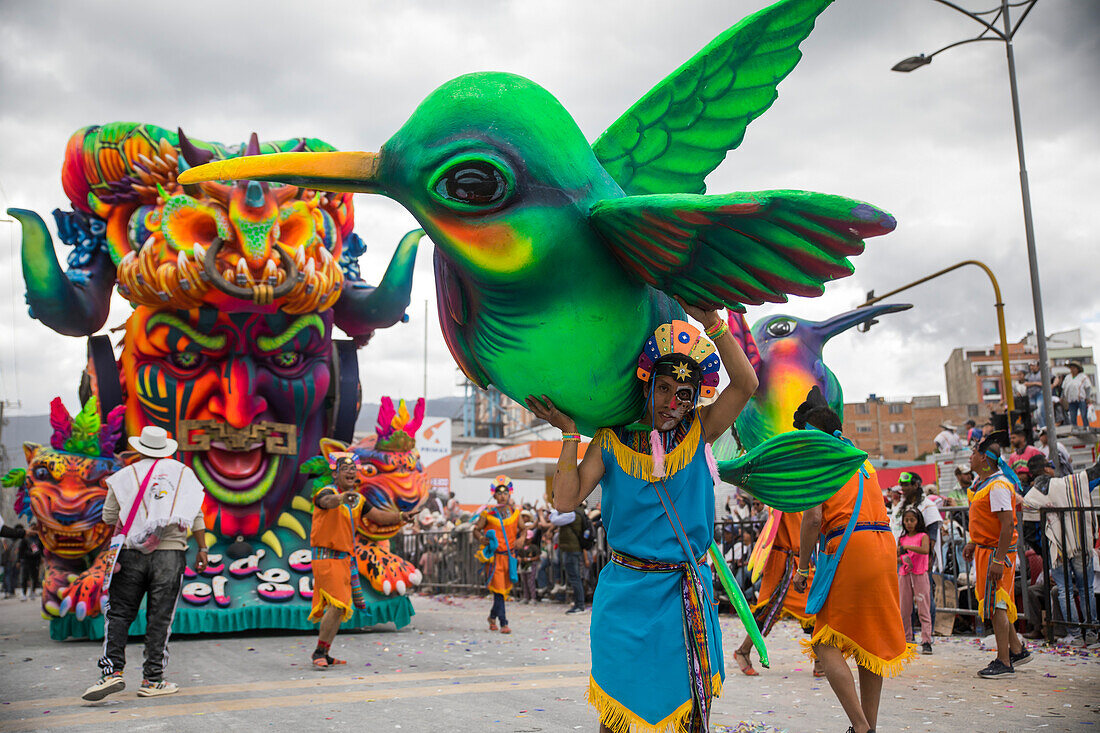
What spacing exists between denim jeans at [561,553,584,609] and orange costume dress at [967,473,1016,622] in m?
6.65

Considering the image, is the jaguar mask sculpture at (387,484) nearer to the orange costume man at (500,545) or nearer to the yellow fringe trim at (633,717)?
the orange costume man at (500,545)

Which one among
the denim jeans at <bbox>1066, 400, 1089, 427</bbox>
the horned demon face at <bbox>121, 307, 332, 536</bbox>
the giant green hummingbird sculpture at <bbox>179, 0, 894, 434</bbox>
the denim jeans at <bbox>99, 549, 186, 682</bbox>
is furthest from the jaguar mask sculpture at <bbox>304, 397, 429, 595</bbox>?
the denim jeans at <bbox>1066, 400, 1089, 427</bbox>

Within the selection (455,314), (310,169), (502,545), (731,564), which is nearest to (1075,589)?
(731,564)

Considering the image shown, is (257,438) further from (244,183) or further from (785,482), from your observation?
(785,482)

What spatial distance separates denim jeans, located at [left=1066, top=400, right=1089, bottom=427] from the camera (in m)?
13.1

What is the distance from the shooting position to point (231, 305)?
8.62 m

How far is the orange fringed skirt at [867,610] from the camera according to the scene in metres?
4.11

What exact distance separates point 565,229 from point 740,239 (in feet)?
1.62

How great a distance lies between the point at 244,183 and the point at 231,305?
1194 mm

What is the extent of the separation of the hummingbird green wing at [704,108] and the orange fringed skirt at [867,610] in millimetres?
2175

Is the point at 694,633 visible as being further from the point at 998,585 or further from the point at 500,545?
the point at 500,545

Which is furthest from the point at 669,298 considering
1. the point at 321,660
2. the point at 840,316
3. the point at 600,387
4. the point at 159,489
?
the point at 321,660

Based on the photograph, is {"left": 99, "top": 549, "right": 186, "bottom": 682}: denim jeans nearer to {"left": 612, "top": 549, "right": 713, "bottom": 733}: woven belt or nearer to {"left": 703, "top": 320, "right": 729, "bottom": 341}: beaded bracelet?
{"left": 612, "top": 549, "right": 713, "bottom": 733}: woven belt

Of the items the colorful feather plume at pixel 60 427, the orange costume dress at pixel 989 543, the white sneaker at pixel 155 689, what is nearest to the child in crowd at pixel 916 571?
the orange costume dress at pixel 989 543
